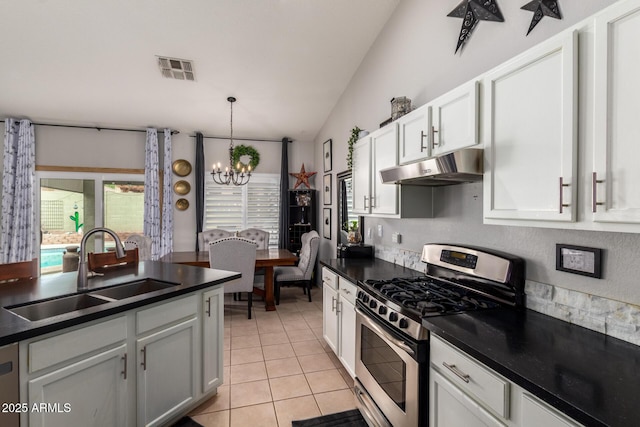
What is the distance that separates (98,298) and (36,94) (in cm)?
402

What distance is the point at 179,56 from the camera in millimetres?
3602

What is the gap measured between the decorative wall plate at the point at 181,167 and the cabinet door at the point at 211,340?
3.81 metres

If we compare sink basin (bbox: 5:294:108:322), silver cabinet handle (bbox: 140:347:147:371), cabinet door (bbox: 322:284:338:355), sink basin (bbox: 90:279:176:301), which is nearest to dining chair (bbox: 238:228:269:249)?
cabinet door (bbox: 322:284:338:355)

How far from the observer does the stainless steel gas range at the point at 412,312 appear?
1558 millimetres

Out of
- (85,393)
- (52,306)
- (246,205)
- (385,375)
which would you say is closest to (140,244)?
(246,205)

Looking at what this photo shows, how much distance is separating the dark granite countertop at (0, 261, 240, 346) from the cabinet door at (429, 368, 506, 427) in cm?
150

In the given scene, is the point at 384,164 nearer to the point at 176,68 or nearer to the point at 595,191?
the point at 595,191

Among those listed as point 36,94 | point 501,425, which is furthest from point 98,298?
point 36,94

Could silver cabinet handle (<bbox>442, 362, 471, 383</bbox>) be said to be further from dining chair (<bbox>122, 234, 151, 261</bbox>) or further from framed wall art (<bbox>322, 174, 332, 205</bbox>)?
dining chair (<bbox>122, 234, 151, 261</bbox>)

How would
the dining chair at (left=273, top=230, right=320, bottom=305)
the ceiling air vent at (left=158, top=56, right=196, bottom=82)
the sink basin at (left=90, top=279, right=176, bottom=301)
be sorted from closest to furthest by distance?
the sink basin at (left=90, top=279, right=176, bottom=301), the ceiling air vent at (left=158, top=56, right=196, bottom=82), the dining chair at (left=273, top=230, right=320, bottom=305)

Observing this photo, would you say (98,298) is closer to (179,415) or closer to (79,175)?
(179,415)

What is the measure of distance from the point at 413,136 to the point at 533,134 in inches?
35.9

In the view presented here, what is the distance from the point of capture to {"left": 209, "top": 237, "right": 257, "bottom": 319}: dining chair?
3.97m

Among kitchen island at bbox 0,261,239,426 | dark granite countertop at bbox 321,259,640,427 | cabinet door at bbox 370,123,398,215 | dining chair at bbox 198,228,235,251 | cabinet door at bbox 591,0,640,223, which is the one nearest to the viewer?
dark granite countertop at bbox 321,259,640,427
